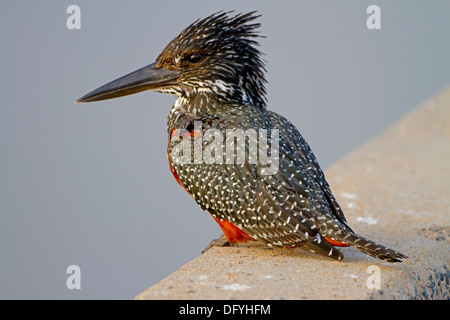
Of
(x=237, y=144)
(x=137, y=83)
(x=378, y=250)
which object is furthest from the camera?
(x=137, y=83)

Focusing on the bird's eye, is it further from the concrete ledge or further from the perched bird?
the concrete ledge

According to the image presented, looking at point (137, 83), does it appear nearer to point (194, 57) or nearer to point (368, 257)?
point (194, 57)

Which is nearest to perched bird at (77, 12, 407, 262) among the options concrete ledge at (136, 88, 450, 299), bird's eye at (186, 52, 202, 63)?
bird's eye at (186, 52, 202, 63)

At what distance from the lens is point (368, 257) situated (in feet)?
14.1

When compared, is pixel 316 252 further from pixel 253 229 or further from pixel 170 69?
pixel 170 69

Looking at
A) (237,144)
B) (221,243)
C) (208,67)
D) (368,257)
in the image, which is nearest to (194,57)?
(208,67)

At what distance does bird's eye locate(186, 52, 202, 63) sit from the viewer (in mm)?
4680

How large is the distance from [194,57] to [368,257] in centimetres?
191

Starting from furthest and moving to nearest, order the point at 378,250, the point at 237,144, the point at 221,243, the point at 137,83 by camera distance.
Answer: the point at 137,83 → the point at 221,243 → the point at 237,144 → the point at 378,250

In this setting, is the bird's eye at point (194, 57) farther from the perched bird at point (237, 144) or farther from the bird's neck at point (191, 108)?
the bird's neck at point (191, 108)

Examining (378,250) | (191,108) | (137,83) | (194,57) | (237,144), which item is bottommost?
(378,250)

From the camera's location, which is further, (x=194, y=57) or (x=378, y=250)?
(x=194, y=57)

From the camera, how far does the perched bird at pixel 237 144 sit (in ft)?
13.2

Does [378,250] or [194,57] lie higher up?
[194,57]
